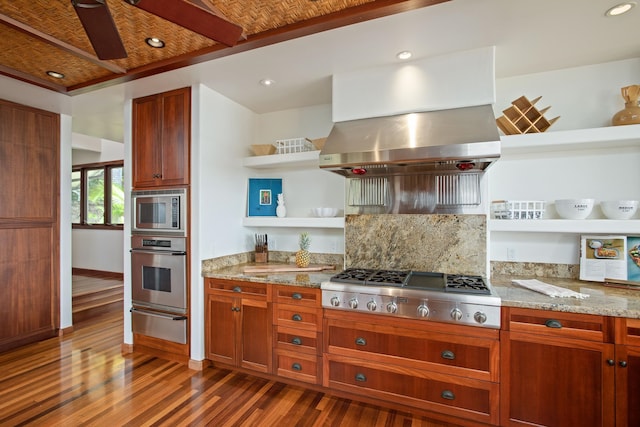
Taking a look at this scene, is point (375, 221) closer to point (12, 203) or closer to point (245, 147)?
point (245, 147)

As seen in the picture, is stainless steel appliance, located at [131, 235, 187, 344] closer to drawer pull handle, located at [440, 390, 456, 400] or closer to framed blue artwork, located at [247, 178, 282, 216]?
framed blue artwork, located at [247, 178, 282, 216]

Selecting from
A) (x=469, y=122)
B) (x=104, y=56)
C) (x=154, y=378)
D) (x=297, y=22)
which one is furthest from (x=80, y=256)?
(x=469, y=122)

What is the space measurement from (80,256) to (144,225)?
437cm

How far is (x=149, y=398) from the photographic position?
2.27 meters

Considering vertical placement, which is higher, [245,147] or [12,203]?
[245,147]

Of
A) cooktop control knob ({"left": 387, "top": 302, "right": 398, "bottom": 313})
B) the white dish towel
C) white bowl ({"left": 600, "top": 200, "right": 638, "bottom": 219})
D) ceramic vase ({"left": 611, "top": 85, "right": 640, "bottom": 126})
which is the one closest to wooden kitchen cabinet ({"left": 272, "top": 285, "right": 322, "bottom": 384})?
cooktop control knob ({"left": 387, "top": 302, "right": 398, "bottom": 313})

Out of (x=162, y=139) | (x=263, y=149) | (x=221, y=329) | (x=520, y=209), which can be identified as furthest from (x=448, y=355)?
(x=162, y=139)

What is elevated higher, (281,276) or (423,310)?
(281,276)

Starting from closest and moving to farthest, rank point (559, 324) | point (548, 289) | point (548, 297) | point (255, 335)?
point (559, 324) < point (548, 297) < point (548, 289) < point (255, 335)

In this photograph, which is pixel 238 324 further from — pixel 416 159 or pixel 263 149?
pixel 416 159

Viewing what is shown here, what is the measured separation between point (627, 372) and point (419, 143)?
1675 mm

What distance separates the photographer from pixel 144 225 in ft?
9.59

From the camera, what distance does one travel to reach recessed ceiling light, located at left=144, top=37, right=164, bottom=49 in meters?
2.09

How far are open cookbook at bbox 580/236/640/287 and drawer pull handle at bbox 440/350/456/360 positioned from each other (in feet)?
3.90
